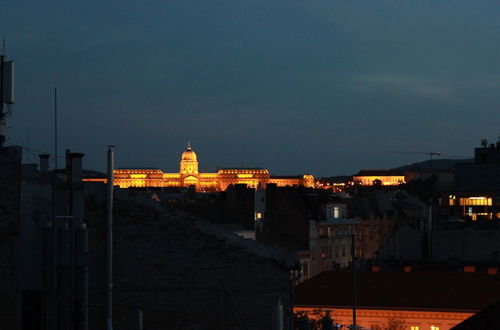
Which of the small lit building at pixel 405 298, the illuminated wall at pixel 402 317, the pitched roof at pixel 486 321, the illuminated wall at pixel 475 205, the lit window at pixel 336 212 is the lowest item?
the illuminated wall at pixel 402 317

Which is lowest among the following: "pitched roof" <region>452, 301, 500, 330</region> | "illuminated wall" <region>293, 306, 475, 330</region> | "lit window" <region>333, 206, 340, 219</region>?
"illuminated wall" <region>293, 306, 475, 330</region>

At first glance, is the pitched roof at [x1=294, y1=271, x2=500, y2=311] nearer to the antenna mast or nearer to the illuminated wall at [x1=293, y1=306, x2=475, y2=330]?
the illuminated wall at [x1=293, y1=306, x2=475, y2=330]

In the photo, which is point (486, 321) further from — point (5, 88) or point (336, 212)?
point (336, 212)

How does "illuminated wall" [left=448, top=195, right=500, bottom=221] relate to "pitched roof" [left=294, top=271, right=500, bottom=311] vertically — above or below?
above

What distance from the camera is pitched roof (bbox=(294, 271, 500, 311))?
44.9m

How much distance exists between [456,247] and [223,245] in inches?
1771

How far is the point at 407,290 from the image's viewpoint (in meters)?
46.7

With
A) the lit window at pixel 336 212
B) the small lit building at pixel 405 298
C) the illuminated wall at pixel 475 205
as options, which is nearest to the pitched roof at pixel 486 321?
the small lit building at pixel 405 298

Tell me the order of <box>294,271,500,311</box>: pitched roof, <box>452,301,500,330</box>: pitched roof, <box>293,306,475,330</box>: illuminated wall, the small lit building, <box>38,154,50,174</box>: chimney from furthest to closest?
<box>294,271,500,311</box>: pitched roof, the small lit building, <box>293,306,475,330</box>: illuminated wall, <box>38,154,50,174</box>: chimney, <box>452,301,500,330</box>: pitched roof

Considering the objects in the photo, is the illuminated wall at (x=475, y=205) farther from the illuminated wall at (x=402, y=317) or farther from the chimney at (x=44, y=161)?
the chimney at (x=44, y=161)

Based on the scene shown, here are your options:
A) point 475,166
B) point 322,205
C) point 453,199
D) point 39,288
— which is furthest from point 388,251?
point 475,166

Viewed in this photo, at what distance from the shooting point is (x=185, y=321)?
25.6 metres

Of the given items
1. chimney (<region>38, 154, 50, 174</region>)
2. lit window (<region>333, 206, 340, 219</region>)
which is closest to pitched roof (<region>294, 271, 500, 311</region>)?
chimney (<region>38, 154, 50, 174</region>)

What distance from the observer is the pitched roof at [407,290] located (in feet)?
147
